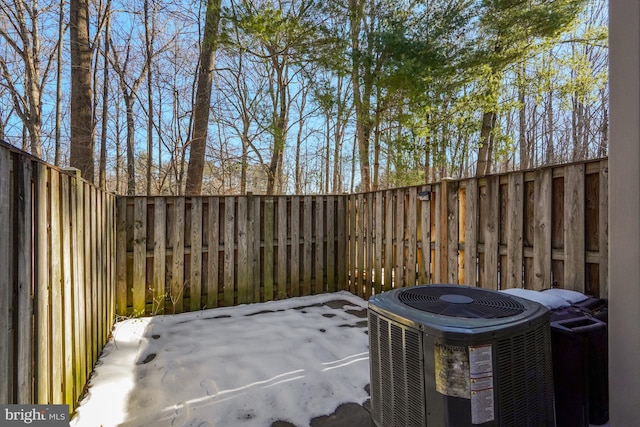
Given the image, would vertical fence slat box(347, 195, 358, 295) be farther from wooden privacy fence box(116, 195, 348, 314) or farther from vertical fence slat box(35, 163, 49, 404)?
vertical fence slat box(35, 163, 49, 404)

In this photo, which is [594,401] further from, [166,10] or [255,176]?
[166,10]

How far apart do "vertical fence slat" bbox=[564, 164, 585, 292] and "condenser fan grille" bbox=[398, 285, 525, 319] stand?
0.92m

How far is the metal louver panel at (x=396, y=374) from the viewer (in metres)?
1.19

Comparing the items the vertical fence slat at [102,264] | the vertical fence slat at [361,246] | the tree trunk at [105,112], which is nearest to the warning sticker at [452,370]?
the vertical fence slat at [102,264]

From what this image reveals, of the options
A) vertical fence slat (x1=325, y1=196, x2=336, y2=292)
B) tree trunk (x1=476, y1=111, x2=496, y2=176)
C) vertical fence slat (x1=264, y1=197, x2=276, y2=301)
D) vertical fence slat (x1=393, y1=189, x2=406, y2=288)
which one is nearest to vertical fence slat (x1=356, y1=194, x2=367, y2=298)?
vertical fence slat (x1=325, y1=196, x2=336, y2=292)

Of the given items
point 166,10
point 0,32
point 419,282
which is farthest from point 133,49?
point 419,282

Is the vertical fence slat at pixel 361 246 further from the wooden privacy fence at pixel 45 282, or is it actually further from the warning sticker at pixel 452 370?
the warning sticker at pixel 452 370

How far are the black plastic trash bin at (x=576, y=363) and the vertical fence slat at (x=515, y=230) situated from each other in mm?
1001

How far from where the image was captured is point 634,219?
1069 millimetres

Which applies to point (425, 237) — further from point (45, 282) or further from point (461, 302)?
point (45, 282)

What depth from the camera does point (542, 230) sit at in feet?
7.29

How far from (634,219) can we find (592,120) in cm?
1025

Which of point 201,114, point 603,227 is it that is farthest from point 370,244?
point 201,114

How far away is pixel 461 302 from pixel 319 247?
3375 millimetres
